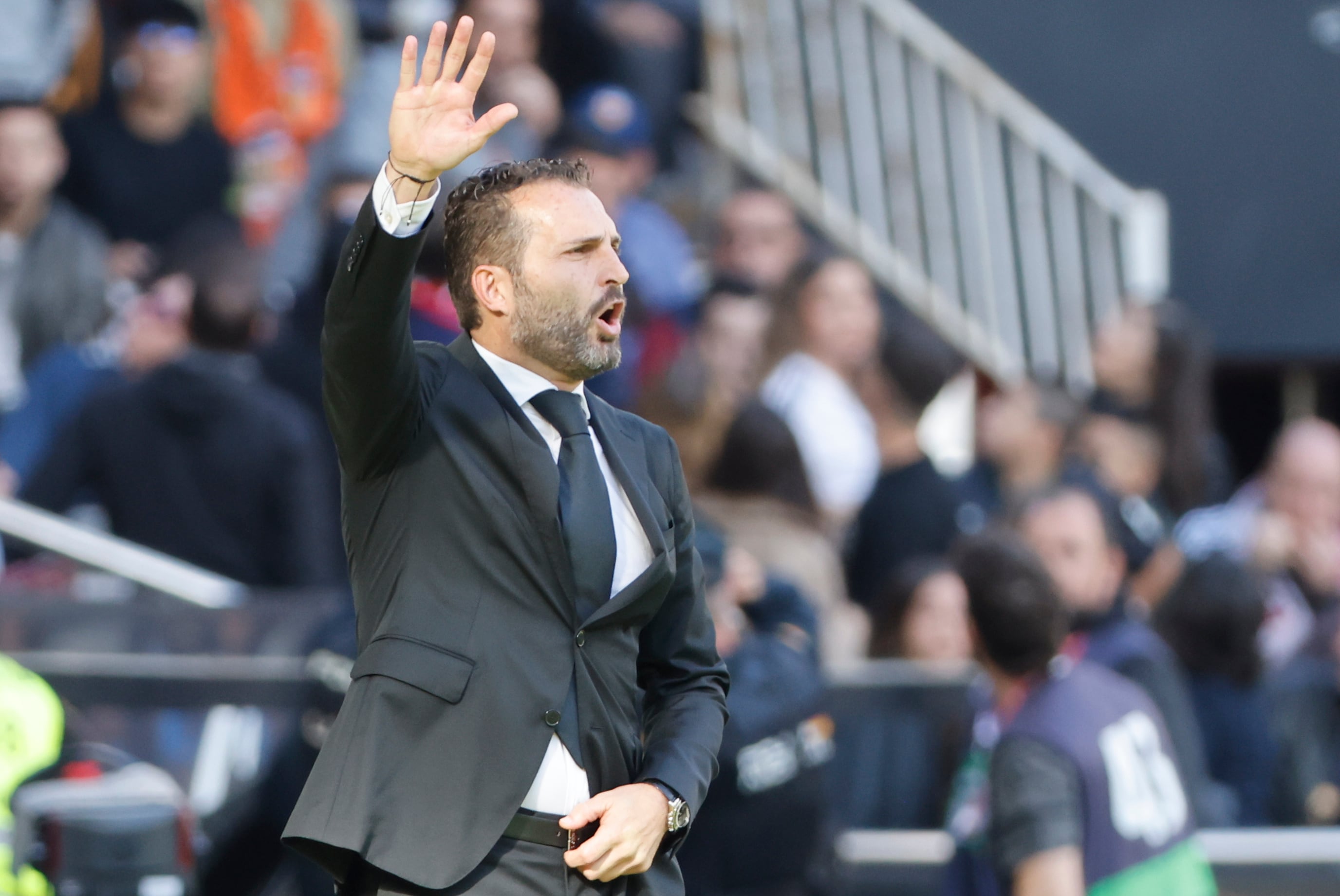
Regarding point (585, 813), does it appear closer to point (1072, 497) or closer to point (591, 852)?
point (591, 852)

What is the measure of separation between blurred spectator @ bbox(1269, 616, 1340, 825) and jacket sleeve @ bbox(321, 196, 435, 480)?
404 cm

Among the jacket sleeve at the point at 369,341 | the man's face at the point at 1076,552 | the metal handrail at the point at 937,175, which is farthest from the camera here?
the metal handrail at the point at 937,175

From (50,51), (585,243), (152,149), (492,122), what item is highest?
(50,51)

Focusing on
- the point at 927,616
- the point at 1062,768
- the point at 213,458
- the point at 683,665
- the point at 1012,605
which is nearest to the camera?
the point at 683,665

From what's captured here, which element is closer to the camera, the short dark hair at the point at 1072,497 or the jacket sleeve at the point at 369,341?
the jacket sleeve at the point at 369,341

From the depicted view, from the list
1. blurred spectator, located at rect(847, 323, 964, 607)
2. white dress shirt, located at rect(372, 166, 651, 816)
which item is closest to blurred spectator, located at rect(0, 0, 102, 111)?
blurred spectator, located at rect(847, 323, 964, 607)

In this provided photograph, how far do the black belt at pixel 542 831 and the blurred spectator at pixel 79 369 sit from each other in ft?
15.8

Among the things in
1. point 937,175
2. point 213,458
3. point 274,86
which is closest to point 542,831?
point 213,458

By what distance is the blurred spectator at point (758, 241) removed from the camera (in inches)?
322

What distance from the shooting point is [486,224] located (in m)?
2.64

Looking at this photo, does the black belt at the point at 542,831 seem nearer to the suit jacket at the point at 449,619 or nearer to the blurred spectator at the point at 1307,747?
the suit jacket at the point at 449,619

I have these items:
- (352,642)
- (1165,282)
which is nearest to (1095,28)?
(1165,282)

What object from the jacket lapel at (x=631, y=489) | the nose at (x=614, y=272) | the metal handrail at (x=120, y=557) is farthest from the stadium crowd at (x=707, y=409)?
the nose at (x=614, y=272)

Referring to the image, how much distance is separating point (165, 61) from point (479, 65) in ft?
19.4
